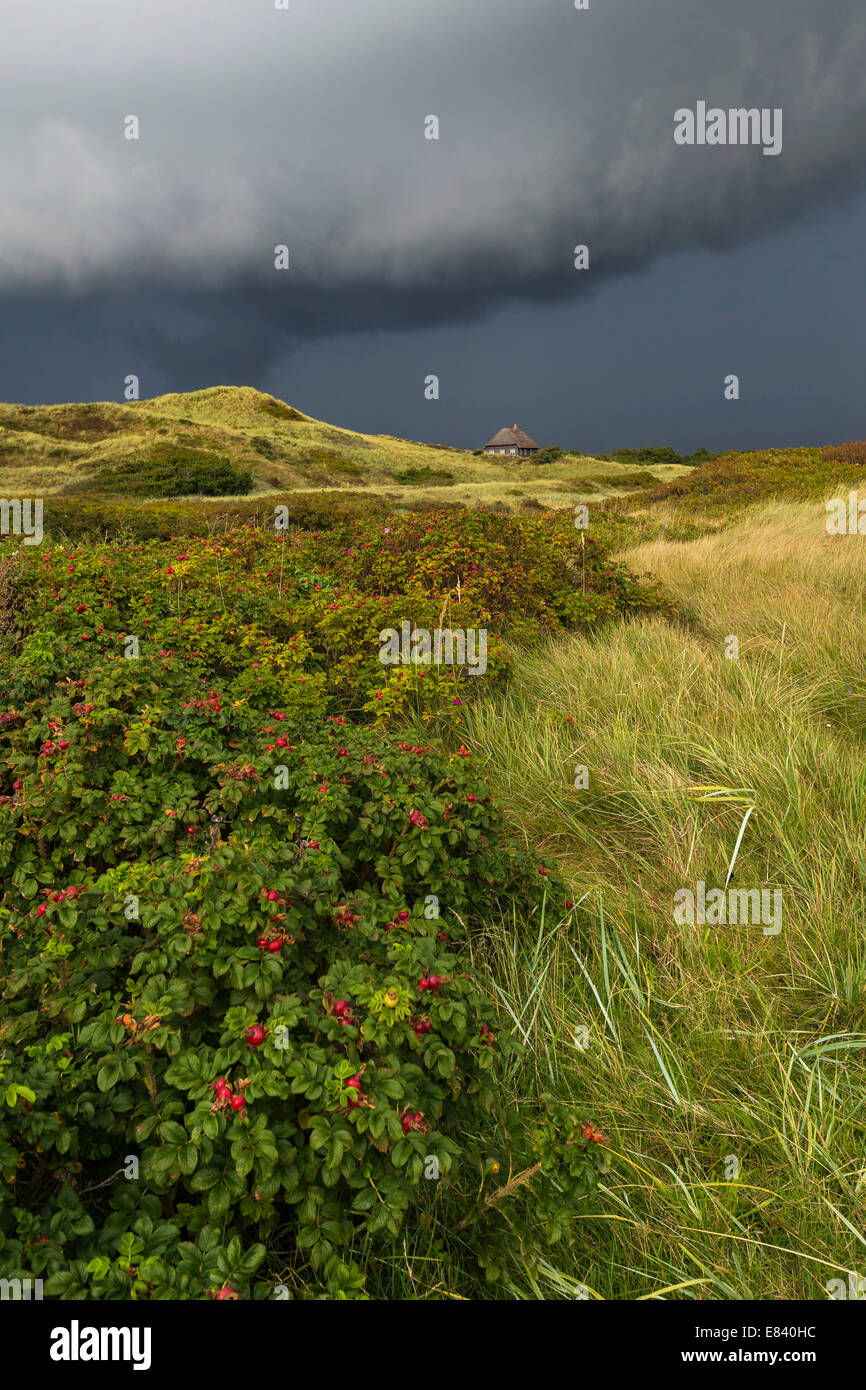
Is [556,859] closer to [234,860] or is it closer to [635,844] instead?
[635,844]

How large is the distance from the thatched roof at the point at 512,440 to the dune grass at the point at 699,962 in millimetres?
70853

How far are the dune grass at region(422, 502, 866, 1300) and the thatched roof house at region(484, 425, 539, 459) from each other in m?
69.2

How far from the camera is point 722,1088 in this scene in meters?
2.23

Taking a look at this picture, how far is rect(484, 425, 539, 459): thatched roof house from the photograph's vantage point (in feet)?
233

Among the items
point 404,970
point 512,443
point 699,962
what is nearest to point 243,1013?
point 404,970

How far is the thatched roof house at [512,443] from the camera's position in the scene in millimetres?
71000

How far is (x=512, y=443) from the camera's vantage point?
7156cm

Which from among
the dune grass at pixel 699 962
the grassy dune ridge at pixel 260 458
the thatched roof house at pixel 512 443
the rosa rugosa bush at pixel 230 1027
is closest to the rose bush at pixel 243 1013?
the rosa rugosa bush at pixel 230 1027

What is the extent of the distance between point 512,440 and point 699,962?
245ft

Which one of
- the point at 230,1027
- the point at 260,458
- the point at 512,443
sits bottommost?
the point at 230,1027

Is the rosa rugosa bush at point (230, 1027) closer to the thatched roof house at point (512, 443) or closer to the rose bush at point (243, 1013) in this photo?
the rose bush at point (243, 1013)

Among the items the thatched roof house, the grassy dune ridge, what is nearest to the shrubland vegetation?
the grassy dune ridge

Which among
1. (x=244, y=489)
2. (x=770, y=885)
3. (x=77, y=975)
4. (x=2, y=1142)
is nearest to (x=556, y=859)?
(x=770, y=885)

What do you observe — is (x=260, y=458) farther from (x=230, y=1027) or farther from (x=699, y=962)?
(x=230, y=1027)
